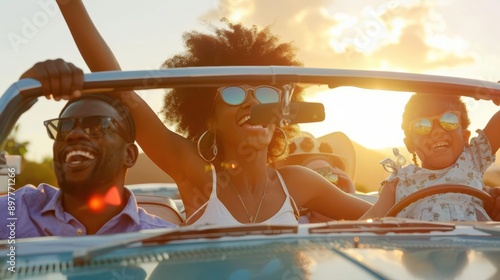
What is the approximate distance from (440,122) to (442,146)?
0.19 meters

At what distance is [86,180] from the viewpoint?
6.95 ft

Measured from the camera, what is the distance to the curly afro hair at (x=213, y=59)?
3641mm

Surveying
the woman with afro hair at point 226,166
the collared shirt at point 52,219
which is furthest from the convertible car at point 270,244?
the woman with afro hair at point 226,166

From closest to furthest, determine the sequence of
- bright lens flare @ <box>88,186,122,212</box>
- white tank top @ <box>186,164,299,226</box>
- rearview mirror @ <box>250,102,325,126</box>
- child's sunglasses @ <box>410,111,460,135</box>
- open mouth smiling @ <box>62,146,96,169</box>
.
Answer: rearview mirror @ <box>250,102,325,126</box>, open mouth smiling @ <box>62,146,96,169</box>, bright lens flare @ <box>88,186,122,212</box>, white tank top @ <box>186,164,299,226</box>, child's sunglasses @ <box>410,111,460,135</box>

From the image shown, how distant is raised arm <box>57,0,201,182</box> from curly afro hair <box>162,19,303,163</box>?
51cm

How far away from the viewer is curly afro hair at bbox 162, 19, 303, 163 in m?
3.64

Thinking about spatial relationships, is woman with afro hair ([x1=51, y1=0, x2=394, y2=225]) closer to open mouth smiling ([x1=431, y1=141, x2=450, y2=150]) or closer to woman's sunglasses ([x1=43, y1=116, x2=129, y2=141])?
open mouth smiling ([x1=431, y1=141, x2=450, y2=150])

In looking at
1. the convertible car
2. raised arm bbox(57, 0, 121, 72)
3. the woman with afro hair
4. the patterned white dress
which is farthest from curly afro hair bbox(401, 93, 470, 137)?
raised arm bbox(57, 0, 121, 72)

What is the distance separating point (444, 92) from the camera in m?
2.02

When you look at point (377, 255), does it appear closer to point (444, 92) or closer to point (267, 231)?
point (267, 231)

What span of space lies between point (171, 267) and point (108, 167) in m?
0.88

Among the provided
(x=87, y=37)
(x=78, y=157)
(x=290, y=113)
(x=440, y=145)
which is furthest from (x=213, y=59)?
(x=290, y=113)

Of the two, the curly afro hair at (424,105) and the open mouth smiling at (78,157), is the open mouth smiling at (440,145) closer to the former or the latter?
the curly afro hair at (424,105)

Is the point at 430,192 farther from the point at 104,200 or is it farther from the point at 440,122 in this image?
the point at 104,200
